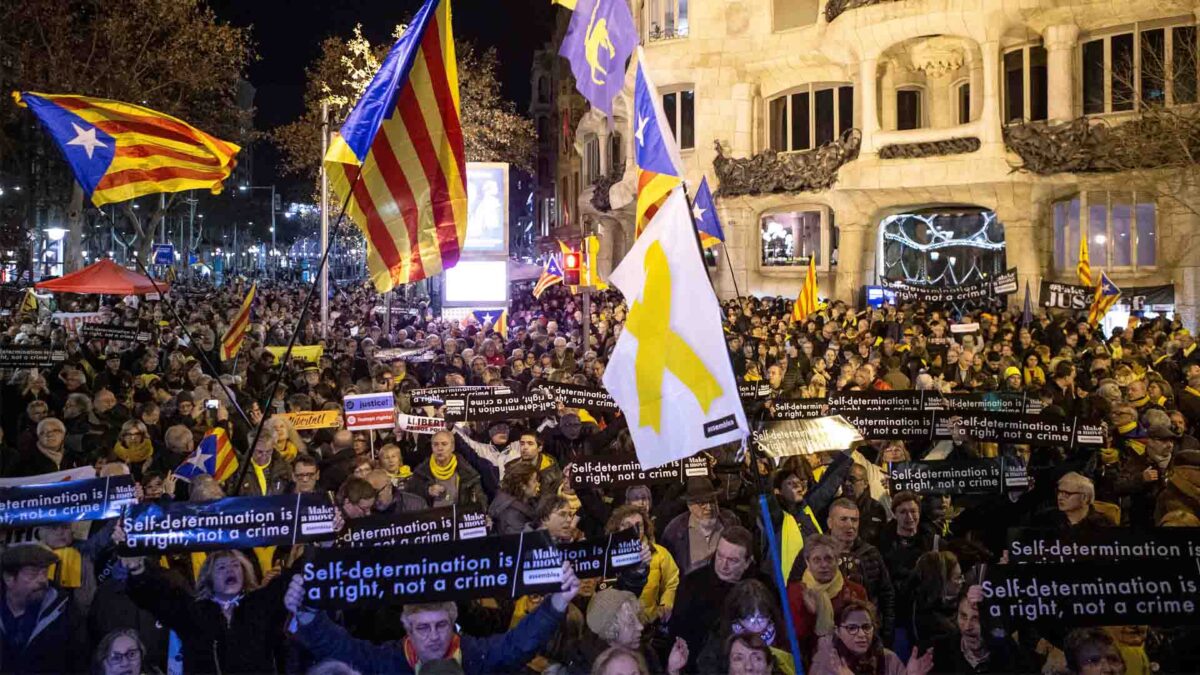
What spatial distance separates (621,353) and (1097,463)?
5449 mm

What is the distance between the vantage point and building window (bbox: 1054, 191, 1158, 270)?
2511 cm

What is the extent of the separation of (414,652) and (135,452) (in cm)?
468

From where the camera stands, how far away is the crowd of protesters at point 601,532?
5.18 metres

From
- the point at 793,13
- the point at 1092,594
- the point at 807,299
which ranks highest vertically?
the point at 793,13

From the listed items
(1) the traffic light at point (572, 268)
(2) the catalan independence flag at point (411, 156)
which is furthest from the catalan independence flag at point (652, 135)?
(1) the traffic light at point (572, 268)

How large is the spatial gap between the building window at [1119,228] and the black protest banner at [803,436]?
1917 centimetres

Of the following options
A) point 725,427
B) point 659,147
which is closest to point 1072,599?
point 725,427

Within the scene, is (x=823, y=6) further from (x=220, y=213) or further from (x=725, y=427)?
(x=220, y=213)

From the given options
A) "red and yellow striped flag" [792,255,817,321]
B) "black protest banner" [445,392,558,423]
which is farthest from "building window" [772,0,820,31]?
"black protest banner" [445,392,558,423]

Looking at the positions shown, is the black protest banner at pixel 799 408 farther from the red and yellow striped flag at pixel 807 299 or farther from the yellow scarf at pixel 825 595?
the red and yellow striped flag at pixel 807 299

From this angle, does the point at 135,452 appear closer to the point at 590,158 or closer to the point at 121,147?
the point at 121,147

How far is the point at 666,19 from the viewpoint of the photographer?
34500 millimetres

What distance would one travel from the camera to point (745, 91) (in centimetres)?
3325

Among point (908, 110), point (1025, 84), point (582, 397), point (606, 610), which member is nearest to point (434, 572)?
point (606, 610)
